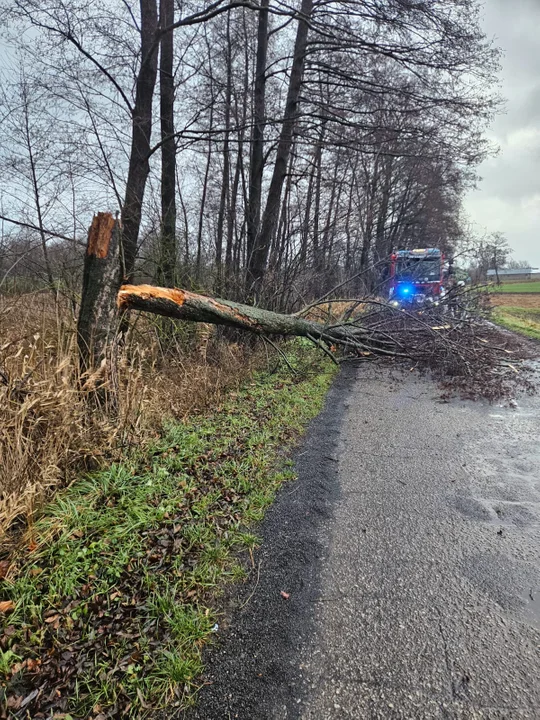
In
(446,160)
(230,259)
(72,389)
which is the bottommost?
(72,389)

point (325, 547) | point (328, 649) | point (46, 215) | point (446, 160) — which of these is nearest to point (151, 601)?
point (328, 649)

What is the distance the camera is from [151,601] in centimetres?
195

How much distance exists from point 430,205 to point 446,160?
17800mm

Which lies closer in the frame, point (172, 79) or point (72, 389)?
point (72, 389)

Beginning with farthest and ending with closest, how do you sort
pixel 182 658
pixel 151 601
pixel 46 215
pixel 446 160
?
pixel 446 160 < pixel 46 215 < pixel 151 601 < pixel 182 658

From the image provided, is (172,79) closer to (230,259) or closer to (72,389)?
(230,259)

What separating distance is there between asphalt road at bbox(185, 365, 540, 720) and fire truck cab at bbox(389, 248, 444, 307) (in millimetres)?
4382

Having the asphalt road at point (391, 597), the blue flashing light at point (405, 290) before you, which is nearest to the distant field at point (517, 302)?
the blue flashing light at point (405, 290)

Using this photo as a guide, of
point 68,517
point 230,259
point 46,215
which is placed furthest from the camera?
point 230,259

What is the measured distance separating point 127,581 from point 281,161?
888cm

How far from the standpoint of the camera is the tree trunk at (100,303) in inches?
120

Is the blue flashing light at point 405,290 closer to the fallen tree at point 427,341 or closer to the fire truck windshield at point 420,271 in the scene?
the fallen tree at point 427,341

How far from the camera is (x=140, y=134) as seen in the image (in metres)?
5.96

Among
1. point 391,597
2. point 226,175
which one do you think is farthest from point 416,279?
point 391,597
